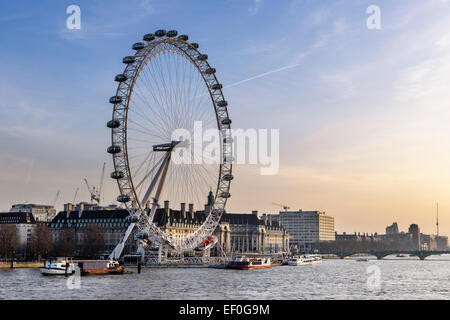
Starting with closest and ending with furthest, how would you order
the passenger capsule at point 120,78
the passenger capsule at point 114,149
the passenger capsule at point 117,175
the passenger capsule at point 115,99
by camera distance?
1. the passenger capsule at point 114,149
2. the passenger capsule at point 117,175
3. the passenger capsule at point 115,99
4. the passenger capsule at point 120,78

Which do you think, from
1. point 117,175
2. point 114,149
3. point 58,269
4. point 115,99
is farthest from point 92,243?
point 115,99

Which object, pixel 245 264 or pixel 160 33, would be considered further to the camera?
pixel 245 264

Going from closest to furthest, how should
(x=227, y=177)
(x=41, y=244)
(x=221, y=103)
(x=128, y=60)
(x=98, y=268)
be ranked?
(x=128, y=60) < (x=98, y=268) < (x=221, y=103) < (x=227, y=177) < (x=41, y=244)

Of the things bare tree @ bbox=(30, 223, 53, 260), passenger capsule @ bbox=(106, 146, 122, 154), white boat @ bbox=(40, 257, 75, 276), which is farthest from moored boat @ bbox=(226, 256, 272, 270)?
bare tree @ bbox=(30, 223, 53, 260)

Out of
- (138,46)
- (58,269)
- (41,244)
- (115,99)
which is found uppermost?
(138,46)

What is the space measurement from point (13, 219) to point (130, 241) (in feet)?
131

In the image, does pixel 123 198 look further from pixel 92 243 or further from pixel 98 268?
pixel 92 243

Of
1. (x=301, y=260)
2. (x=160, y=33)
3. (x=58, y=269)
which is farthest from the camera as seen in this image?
(x=301, y=260)

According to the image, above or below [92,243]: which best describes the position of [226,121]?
above

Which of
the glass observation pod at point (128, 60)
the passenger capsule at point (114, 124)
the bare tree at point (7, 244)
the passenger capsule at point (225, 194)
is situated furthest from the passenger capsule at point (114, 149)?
the bare tree at point (7, 244)

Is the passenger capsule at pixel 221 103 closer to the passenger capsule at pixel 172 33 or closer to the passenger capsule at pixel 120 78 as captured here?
the passenger capsule at pixel 172 33
